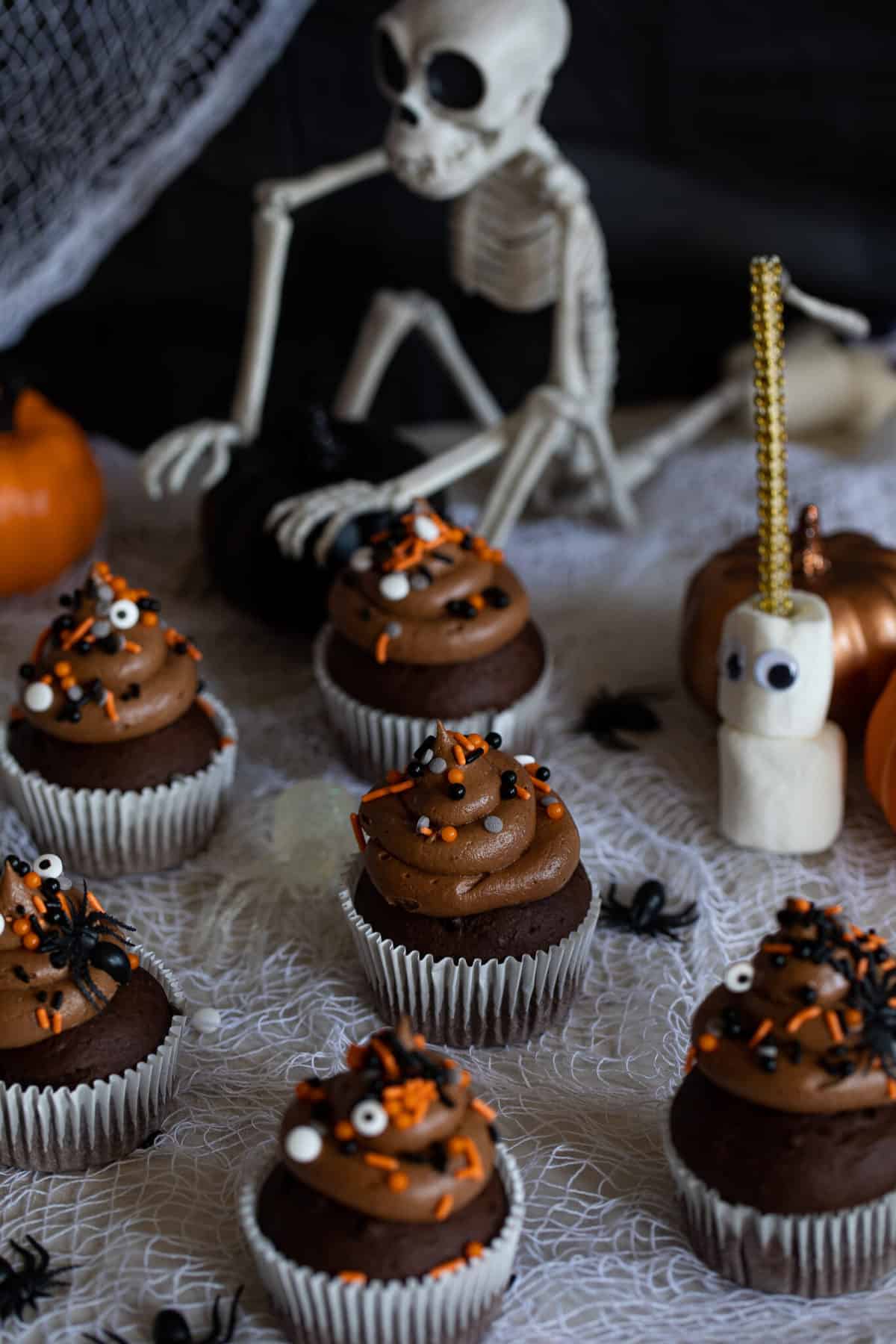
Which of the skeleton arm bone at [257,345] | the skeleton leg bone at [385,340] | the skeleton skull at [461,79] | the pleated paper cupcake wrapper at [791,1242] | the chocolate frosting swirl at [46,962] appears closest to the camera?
the pleated paper cupcake wrapper at [791,1242]

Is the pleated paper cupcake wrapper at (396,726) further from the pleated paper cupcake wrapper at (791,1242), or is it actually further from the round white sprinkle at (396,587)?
the pleated paper cupcake wrapper at (791,1242)

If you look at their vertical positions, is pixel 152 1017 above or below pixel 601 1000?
above

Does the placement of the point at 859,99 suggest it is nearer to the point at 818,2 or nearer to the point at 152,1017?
the point at 818,2

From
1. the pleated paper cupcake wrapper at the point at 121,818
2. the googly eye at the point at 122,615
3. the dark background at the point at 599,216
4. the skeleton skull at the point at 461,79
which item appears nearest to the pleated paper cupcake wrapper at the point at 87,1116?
the pleated paper cupcake wrapper at the point at 121,818

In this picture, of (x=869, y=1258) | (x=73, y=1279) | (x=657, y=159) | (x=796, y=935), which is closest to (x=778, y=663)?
(x=796, y=935)

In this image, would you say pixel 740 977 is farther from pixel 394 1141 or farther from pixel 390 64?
pixel 390 64
